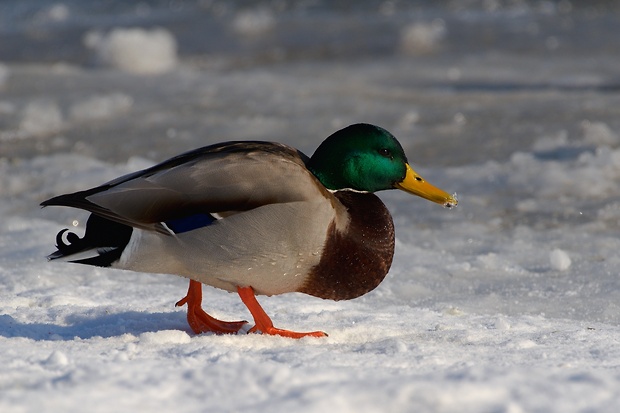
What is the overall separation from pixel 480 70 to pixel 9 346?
7.37 metres

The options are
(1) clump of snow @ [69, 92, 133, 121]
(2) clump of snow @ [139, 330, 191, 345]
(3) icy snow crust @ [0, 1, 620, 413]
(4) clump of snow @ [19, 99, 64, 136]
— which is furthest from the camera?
(1) clump of snow @ [69, 92, 133, 121]

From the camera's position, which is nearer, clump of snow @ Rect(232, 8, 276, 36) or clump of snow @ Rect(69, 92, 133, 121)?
clump of snow @ Rect(69, 92, 133, 121)

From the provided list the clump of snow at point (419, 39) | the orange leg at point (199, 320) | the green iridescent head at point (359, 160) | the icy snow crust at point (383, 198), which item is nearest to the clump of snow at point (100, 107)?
the icy snow crust at point (383, 198)

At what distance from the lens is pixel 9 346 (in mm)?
2840

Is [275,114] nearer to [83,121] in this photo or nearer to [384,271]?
[83,121]

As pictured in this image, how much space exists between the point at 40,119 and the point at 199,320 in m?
4.78

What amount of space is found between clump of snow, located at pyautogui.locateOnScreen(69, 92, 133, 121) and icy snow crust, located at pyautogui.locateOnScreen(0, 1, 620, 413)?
26 millimetres

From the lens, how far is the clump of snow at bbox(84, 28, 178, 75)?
32.3 ft

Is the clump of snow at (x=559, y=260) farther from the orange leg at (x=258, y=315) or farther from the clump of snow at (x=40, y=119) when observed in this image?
the clump of snow at (x=40, y=119)

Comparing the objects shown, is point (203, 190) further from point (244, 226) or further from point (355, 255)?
point (355, 255)

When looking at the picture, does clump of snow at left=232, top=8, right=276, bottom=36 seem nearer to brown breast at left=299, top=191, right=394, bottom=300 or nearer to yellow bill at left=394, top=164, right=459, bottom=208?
yellow bill at left=394, top=164, right=459, bottom=208

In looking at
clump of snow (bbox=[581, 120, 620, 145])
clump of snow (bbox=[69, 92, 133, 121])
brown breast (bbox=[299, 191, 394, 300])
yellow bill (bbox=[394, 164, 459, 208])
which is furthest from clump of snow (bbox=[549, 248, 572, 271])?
clump of snow (bbox=[69, 92, 133, 121])

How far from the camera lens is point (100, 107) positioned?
8.06 m

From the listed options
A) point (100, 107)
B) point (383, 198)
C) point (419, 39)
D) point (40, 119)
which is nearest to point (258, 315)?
point (383, 198)
